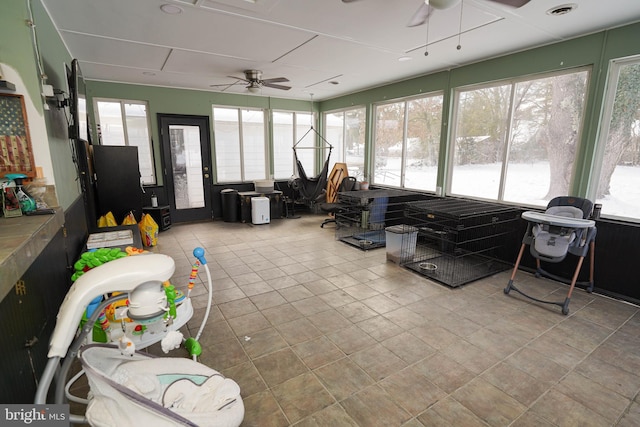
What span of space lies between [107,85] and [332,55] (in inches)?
159

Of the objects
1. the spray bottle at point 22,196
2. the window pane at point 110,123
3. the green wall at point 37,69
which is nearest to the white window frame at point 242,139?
the window pane at point 110,123

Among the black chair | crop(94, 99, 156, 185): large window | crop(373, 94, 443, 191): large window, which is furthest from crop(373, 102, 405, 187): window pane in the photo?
crop(94, 99, 156, 185): large window

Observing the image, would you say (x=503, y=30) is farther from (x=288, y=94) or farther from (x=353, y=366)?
(x=288, y=94)

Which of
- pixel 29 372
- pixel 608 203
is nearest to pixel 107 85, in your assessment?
pixel 29 372

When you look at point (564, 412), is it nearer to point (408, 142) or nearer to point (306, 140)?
point (408, 142)

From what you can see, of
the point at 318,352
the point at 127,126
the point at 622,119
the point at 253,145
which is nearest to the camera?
the point at 318,352

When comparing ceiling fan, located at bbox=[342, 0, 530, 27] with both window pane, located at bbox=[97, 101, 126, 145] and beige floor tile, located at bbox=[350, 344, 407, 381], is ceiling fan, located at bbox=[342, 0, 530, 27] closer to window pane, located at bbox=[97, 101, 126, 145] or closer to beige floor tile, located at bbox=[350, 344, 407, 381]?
beige floor tile, located at bbox=[350, 344, 407, 381]

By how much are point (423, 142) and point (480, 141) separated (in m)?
0.98

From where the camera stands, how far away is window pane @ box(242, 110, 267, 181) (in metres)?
6.68

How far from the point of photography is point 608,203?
3.15 m

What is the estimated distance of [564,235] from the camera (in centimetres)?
273

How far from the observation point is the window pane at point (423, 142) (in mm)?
4816

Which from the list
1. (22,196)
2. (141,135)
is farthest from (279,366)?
(141,135)

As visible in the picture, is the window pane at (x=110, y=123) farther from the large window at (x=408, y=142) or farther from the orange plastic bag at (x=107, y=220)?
the large window at (x=408, y=142)
